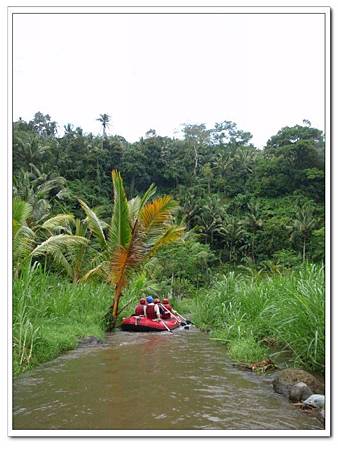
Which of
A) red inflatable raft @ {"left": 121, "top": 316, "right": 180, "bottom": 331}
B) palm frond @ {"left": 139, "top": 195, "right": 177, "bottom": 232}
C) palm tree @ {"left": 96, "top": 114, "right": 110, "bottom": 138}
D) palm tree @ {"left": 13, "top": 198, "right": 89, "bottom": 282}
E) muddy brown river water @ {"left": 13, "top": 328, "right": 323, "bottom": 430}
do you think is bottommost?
red inflatable raft @ {"left": 121, "top": 316, "right": 180, "bottom": 331}

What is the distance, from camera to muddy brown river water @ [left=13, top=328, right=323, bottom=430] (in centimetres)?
348

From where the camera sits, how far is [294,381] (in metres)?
4.21

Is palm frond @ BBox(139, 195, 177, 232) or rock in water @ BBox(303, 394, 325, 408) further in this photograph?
palm frond @ BBox(139, 195, 177, 232)

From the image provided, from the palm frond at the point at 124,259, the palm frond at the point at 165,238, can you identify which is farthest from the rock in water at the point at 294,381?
the palm frond at the point at 165,238

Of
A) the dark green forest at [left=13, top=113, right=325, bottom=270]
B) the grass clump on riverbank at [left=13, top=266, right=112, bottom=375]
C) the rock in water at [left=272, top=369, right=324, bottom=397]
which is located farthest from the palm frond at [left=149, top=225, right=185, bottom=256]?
the dark green forest at [left=13, top=113, right=325, bottom=270]

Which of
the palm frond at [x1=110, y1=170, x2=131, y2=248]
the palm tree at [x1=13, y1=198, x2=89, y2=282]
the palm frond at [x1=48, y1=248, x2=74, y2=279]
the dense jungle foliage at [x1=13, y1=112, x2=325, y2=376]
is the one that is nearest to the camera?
the palm tree at [x1=13, y1=198, x2=89, y2=282]

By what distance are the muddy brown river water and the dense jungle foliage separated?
786 cm

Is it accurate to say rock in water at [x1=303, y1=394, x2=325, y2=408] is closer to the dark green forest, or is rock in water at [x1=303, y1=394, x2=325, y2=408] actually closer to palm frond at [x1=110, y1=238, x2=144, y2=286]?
palm frond at [x1=110, y1=238, x2=144, y2=286]

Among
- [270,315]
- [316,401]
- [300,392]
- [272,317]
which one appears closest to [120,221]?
[270,315]

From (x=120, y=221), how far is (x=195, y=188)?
2792 cm

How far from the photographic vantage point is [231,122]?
4838cm
